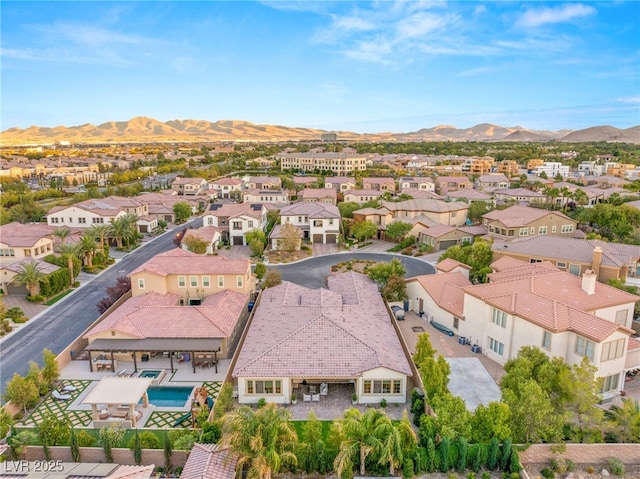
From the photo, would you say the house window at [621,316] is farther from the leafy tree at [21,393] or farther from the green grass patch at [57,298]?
the green grass patch at [57,298]

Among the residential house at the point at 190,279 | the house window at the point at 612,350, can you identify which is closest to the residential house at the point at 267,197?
the residential house at the point at 190,279

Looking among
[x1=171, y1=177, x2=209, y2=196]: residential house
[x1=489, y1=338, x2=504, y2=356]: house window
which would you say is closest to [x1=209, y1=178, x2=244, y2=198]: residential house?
[x1=171, y1=177, x2=209, y2=196]: residential house

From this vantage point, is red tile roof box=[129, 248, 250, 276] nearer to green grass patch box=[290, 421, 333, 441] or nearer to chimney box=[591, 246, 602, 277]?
green grass patch box=[290, 421, 333, 441]

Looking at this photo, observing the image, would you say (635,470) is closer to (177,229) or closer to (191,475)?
(191,475)

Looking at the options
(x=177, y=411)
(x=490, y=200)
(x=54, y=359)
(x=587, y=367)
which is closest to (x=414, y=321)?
(x=587, y=367)

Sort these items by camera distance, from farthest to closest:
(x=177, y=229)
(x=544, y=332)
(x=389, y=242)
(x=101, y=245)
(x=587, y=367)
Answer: (x=177, y=229)
(x=389, y=242)
(x=101, y=245)
(x=544, y=332)
(x=587, y=367)

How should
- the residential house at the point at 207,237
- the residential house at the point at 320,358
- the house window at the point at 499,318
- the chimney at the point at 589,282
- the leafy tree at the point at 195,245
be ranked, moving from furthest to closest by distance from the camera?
1. the residential house at the point at 207,237
2. the leafy tree at the point at 195,245
3. the chimney at the point at 589,282
4. the house window at the point at 499,318
5. the residential house at the point at 320,358
